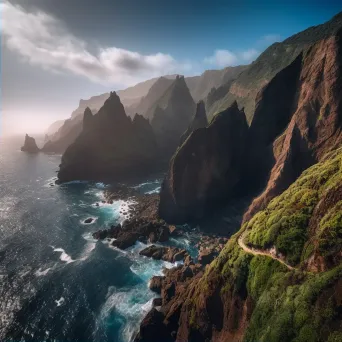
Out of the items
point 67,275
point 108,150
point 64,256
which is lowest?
point 67,275

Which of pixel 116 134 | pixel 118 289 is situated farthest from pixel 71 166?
pixel 118 289

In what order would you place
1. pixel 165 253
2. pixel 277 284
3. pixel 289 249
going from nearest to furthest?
pixel 277 284, pixel 289 249, pixel 165 253

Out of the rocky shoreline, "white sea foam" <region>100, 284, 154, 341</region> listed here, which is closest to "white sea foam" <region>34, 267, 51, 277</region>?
"white sea foam" <region>100, 284, 154, 341</region>

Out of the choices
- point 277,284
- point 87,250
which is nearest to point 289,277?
point 277,284

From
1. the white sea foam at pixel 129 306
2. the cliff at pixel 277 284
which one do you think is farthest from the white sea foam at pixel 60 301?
the cliff at pixel 277 284

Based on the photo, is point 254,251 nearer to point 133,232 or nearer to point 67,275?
point 67,275

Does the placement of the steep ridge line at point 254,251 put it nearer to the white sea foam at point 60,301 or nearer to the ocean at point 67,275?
the ocean at point 67,275
